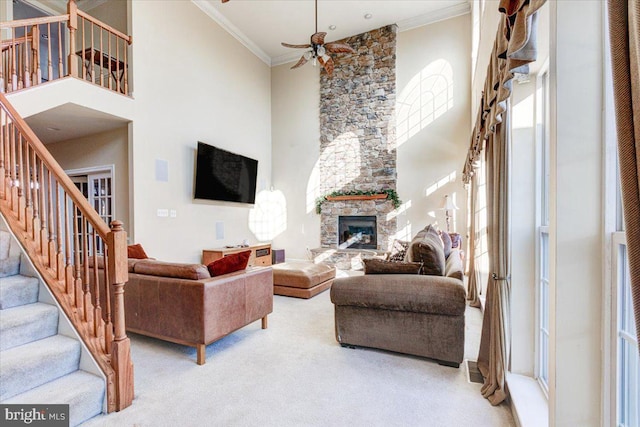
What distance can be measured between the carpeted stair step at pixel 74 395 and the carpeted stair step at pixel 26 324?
0.35 meters

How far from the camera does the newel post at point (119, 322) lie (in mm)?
1899

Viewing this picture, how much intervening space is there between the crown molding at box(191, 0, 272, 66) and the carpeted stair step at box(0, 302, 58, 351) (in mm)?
5821

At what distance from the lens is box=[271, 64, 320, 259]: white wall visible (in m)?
7.48

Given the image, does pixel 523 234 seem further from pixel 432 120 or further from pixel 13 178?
pixel 432 120

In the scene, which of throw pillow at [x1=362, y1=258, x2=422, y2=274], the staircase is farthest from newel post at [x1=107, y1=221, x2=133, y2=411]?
throw pillow at [x1=362, y1=258, x2=422, y2=274]

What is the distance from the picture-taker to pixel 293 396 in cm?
203

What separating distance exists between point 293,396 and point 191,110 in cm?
513

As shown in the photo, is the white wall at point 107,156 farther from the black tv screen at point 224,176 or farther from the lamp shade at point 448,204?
the lamp shade at point 448,204

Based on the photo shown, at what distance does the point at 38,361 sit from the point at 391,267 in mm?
2486

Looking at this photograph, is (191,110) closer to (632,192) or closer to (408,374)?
(408,374)

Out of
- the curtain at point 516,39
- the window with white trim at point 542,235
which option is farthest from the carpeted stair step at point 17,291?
the window with white trim at point 542,235

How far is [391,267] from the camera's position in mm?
2619

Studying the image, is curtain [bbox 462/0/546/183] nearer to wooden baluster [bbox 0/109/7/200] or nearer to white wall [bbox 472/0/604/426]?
white wall [bbox 472/0/604/426]

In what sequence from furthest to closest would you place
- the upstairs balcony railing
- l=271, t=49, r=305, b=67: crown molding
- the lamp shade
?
l=271, t=49, r=305, b=67: crown molding < the lamp shade < the upstairs balcony railing
